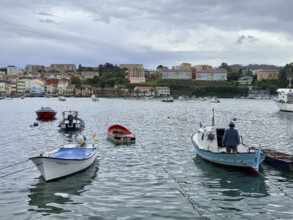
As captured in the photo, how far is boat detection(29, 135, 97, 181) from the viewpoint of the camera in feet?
54.1

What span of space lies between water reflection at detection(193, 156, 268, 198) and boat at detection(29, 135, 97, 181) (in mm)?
7649

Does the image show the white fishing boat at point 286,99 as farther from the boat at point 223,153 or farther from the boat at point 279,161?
the boat at point 223,153

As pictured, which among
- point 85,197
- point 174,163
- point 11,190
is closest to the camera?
point 85,197

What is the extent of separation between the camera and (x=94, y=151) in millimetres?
20672

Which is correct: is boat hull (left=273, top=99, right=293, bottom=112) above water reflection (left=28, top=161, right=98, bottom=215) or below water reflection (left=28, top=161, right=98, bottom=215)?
above

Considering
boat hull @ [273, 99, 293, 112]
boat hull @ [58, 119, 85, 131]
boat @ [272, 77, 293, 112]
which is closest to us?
boat hull @ [58, 119, 85, 131]

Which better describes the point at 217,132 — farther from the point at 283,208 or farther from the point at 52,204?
the point at 52,204

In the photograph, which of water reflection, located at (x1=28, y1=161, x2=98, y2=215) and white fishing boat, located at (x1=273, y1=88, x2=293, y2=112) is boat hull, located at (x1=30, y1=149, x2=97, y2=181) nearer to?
water reflection, located at (x1=28, y1=161, x2=98, y2=215)

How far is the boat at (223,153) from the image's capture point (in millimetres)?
18453

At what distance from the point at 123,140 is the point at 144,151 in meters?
4.48

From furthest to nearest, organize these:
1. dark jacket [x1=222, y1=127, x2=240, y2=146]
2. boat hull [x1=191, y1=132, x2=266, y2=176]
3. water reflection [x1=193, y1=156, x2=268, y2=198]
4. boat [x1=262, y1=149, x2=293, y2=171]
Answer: boat [x1=262, y1=149, x2=293, y2=171]
dark jacket [x1=222, y1=127, x2=240, y2=146]
boat hull [x1=191, y1=132, x2=266, y2=176]
water reflection [x1=193, y1=156, x2=268, y2=198]

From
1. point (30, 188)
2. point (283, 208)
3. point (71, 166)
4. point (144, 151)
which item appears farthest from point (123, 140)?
point (283, 208)

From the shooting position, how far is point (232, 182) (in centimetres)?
1758

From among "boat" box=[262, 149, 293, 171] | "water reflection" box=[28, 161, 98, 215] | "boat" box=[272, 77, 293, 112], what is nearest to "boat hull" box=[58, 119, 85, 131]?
"water reflection" box=[28, 161, 98, 215]
